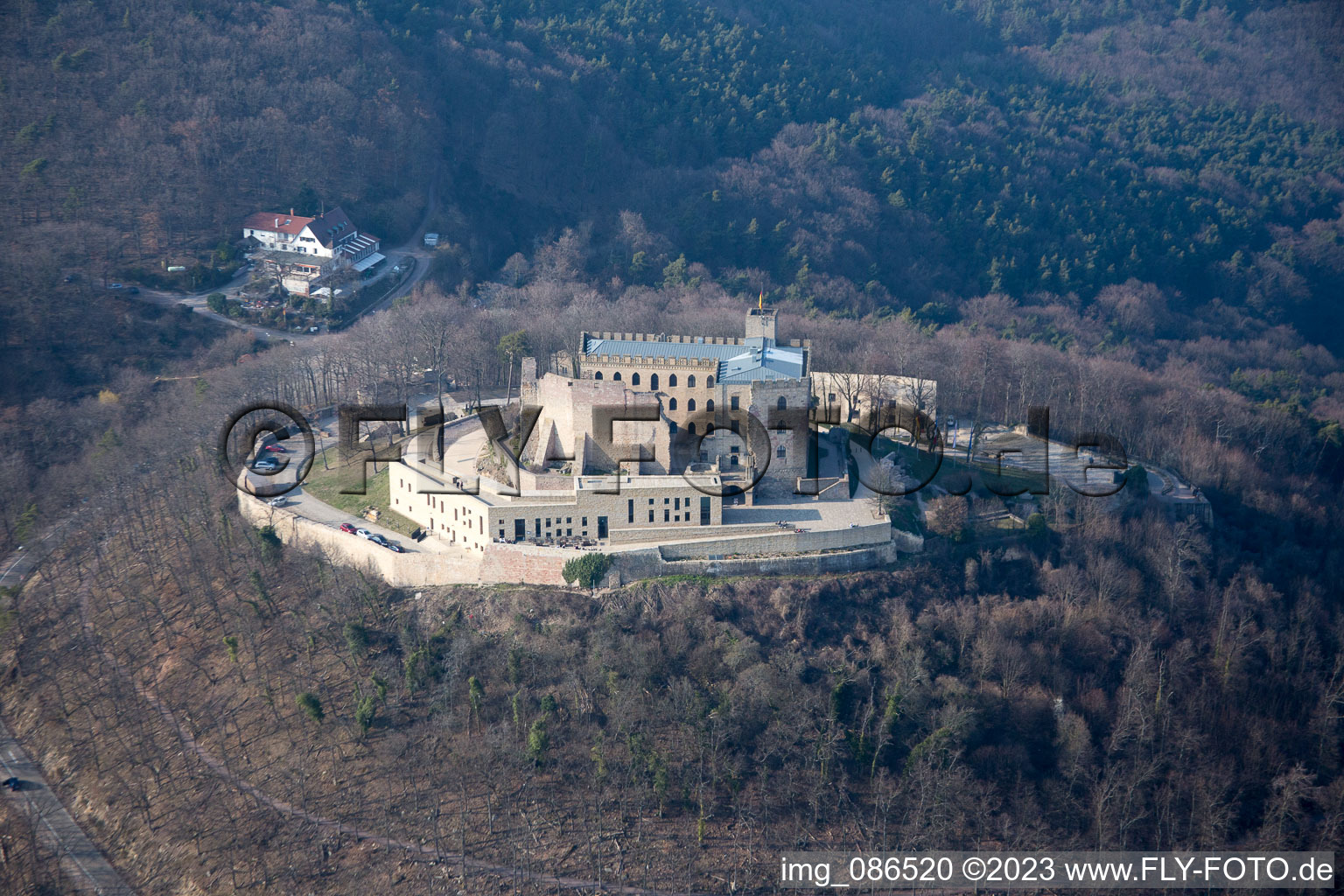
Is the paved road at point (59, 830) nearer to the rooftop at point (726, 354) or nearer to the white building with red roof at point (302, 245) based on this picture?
the rooftop at point (726, 354)

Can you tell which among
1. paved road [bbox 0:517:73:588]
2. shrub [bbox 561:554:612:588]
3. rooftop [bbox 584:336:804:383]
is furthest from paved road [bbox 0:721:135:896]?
rooftop [bbox 584:336:804:383]

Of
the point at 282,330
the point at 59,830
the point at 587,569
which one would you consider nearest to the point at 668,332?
the point at 282,330

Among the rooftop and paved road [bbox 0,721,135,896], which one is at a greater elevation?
the rooftop

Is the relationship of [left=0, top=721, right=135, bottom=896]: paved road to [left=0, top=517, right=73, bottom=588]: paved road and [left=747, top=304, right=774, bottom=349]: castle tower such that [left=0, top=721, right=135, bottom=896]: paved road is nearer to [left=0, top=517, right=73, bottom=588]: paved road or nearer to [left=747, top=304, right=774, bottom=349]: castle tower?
[left=0, top=517, right=73, bottom=588]: paved road

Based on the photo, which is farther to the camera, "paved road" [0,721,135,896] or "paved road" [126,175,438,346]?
"paved road" [126,175,438,346]

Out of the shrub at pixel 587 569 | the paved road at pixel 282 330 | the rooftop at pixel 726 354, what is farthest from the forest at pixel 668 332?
the rooftop at pixel 726 354

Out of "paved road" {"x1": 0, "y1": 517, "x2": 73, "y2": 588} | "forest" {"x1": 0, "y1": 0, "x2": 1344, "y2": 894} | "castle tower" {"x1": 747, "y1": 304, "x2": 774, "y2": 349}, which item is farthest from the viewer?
"paved road" {"x1": 0, "y1": 517, "x2": 73, "y2": 588}

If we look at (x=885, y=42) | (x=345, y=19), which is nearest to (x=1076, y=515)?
(x=345, y=19)

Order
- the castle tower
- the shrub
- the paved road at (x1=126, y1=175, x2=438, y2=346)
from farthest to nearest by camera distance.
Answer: the paved road at (x1=126, y1=175, x2=438, y2=346), the castle tower, the shrub
